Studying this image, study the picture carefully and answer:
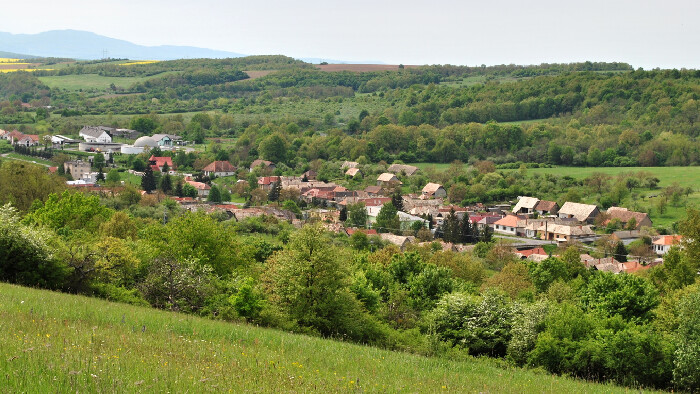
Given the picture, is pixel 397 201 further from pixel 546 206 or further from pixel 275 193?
pixel 546 206

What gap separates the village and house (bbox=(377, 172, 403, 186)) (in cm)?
13

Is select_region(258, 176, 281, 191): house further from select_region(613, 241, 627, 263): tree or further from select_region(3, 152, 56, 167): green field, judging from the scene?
select_region(613, 241, 627, 263): tree

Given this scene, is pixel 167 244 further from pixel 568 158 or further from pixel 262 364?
pixel 568 158

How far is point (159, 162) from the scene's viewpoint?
99312 millimetres

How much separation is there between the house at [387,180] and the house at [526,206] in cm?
1863

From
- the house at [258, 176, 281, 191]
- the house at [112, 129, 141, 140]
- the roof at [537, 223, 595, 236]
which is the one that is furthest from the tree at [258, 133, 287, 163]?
the roof at [537, 223, 595, 236]

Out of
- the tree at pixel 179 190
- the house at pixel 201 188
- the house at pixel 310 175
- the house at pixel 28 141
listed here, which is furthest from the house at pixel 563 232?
the house at pixel 28 141

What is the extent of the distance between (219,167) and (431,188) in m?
29.7

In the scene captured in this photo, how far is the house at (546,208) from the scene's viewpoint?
80000 mm

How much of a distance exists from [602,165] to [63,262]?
316ft

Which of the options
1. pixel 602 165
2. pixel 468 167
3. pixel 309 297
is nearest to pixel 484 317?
pixel 309 297

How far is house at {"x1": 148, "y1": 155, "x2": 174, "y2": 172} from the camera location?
9677 cm

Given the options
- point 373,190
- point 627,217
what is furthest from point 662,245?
point 373,190

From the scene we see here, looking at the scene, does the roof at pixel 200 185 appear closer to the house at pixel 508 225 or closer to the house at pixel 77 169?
the house at pixel 77 169
